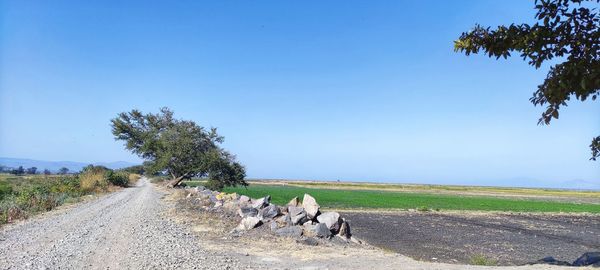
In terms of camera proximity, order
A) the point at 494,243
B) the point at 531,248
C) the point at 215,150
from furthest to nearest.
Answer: the point at 215,150 → the point at 494,243 → the point at 531,248

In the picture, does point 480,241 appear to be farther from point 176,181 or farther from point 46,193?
point 176,181

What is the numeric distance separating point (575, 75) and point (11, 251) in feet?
35.7

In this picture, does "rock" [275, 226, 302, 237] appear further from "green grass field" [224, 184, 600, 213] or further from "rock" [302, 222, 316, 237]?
"green grass field" [224, 184, 600, 213]

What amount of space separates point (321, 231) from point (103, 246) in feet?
19.6

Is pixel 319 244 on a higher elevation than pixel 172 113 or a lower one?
lower

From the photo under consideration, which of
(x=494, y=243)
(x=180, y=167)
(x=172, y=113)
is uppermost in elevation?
(x=172, y=113)

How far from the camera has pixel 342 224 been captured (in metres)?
14.1

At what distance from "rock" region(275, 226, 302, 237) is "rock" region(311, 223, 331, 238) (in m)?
0.50

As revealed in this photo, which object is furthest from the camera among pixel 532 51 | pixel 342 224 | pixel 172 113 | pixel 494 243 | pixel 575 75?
pixel 172 113

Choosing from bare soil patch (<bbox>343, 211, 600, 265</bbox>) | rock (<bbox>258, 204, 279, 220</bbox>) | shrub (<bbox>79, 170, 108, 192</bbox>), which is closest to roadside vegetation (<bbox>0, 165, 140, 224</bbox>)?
shrub (<bbox>79, 170, 108, 192</bbox>)

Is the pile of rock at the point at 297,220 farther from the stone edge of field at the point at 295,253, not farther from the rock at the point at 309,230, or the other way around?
the stone edge of field at the point at 295,253

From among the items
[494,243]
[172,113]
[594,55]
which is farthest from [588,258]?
[172,113]

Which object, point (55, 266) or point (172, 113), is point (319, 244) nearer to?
point (55, 266)

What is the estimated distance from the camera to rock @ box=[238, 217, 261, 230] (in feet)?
47.4
